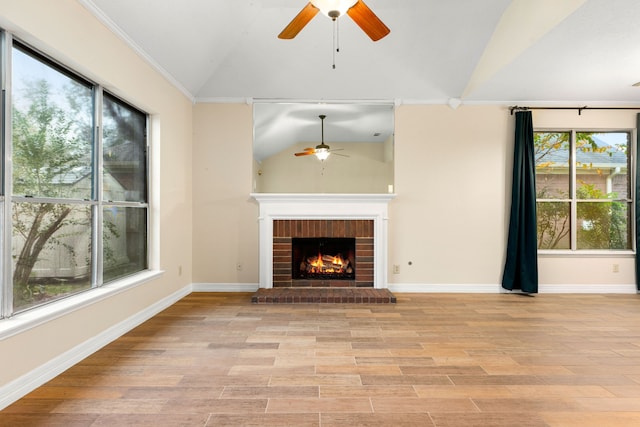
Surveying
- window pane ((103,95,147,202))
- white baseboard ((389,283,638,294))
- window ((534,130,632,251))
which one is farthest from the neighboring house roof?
window pane ((103,95,147,202))

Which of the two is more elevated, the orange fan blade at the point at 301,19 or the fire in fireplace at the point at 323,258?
the orange fan blade at the point at 301,19

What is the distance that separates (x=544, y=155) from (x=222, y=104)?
446 centimetres

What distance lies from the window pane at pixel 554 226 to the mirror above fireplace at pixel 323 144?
219 cm

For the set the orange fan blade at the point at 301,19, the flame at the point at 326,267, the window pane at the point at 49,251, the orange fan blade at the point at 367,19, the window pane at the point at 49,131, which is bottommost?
the flame at the point at 326,267

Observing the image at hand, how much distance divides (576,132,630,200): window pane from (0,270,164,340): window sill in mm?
5653

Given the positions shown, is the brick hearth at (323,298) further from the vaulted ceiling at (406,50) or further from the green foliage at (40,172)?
the vaulted ceiling at (406,50)

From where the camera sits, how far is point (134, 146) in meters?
3.61

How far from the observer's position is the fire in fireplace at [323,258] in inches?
191

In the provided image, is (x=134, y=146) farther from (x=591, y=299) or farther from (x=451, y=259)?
(x=591, y=299)

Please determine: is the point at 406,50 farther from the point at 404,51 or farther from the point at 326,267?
the point at 326,267

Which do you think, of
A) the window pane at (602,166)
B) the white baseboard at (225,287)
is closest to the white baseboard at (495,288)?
the window pane at (602,166)

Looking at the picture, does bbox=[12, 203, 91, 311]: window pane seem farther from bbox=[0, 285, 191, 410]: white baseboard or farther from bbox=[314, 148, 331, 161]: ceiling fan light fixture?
bbox=[314, 148, 331, 161]: ceiling fan light fixture

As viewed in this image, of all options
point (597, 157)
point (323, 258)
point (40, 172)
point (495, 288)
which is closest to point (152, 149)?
point (40, 172)

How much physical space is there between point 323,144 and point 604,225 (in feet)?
13.3
